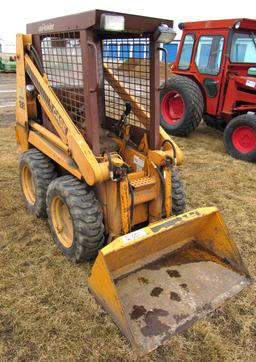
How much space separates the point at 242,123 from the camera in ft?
17.4

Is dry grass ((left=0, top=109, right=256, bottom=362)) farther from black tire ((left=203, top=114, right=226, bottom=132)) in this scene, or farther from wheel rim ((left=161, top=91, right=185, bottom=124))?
black tire ((left=203, top=114, right=226, bottom=132))

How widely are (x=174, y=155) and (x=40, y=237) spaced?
1483mm

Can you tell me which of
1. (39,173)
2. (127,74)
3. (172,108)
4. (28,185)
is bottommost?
(28,185)

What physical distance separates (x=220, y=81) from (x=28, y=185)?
3905 millimetres

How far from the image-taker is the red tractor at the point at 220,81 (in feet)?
17.9

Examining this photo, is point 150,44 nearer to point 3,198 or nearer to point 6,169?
point 3,198

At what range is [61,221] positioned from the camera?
3.00m

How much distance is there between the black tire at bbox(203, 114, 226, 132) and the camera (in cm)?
676

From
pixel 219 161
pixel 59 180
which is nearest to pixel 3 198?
pixel 59 180

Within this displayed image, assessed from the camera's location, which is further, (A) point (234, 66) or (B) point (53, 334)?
(A) point (234, 66)

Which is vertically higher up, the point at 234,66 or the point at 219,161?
the point at 234,66

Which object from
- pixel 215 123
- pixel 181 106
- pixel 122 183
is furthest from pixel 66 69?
pixel 215 123

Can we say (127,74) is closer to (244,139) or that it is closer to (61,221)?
(61,221)

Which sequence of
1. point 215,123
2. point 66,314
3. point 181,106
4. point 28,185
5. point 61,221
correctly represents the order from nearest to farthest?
point 66,314, point 61,221, point 28,185, point 181,106, point 215,123
